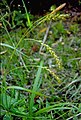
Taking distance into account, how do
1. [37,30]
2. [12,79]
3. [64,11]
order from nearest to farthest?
[12,79], [37,30], [64,11]

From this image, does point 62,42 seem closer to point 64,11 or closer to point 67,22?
point 67,22

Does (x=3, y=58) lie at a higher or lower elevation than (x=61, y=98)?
higher

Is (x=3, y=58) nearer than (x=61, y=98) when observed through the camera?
No

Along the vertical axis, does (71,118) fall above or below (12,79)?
below

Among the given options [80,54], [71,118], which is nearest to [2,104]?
[71,118]

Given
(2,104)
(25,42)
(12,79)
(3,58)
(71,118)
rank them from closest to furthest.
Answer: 1. (2,104)
2. (71,118)
3. (12,79)
4. (3,58)
5. (25,42)

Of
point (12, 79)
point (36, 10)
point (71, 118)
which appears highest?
point (36, 10)

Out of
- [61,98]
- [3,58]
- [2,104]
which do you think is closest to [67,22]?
[3,58]

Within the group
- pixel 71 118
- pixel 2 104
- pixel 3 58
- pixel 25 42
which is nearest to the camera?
pixel 2 104

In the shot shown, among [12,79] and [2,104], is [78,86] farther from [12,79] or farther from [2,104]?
[2,104]
